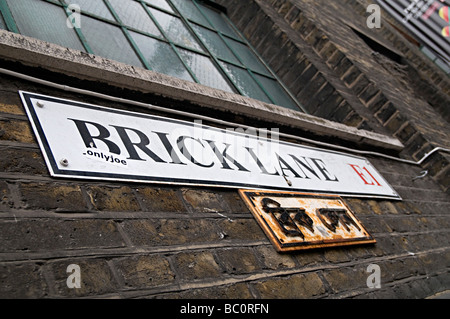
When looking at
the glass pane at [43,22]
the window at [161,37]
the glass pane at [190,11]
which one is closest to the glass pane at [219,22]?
the window at [161,37]

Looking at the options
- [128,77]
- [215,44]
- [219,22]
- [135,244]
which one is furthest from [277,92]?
[135,244]

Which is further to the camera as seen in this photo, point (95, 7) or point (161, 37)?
point (161, 37)

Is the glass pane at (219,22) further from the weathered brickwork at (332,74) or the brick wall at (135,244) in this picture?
the brick wall at (135,244)

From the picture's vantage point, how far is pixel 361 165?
9.82 feet

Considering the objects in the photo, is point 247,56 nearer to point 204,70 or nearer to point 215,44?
point 215,44

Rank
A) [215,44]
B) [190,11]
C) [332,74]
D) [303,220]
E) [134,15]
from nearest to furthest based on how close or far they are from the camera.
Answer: [303,220]
[134,15]
[215,44]
[190,11]
[332,74]

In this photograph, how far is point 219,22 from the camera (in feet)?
13.8

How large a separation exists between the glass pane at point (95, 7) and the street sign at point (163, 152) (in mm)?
1252

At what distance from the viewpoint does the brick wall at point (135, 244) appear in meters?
1.02

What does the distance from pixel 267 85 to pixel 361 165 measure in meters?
1.36

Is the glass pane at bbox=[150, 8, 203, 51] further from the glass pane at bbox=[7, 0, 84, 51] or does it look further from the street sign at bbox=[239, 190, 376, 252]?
the street sign at bbox=[239, 190, 376, 252]

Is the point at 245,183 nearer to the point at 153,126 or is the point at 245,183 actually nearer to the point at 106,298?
the point at 153,126

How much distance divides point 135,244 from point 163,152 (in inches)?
20.0
